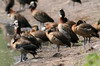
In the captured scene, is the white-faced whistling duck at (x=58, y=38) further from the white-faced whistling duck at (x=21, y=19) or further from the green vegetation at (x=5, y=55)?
the white-faced whistling duck at (x=21, y=19)

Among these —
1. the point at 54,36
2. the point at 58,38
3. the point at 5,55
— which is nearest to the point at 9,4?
the point at 5,55

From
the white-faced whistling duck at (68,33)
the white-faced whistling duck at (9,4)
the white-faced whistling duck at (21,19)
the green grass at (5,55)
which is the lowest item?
the green grass at (5,55)

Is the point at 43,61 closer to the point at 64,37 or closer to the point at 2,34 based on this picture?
the point at 64,37

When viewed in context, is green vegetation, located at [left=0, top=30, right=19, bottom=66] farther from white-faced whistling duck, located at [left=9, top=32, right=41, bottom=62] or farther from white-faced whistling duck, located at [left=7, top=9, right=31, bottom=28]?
white-faced whistling duck, located at [left=7, top=9, right=31, bottom=28]

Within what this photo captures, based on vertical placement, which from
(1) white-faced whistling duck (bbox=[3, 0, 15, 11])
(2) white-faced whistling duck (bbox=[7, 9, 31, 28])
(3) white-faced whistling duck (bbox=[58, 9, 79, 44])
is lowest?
(3) white-faced whistling duck (bbox=[58, 9, 79, 44])

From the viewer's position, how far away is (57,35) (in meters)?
12.8

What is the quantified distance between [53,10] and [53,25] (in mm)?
6668

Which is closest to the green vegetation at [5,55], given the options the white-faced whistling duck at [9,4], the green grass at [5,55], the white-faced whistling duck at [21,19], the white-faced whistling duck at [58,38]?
the green grass at [5,55]

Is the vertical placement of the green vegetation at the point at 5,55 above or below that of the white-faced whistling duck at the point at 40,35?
below

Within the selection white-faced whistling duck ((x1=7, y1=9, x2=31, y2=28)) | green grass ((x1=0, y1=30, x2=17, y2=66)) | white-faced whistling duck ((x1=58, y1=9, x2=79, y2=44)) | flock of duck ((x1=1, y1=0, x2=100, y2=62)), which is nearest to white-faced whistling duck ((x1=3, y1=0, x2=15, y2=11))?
white-faced whistling duck ((x1=7, y1=9, x2=31, y2=28))

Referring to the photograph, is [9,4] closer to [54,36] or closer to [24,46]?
[54,36]

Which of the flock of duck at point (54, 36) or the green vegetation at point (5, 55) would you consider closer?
the flock of duck at point (54, 36)

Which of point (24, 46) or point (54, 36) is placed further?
point (54, 36)

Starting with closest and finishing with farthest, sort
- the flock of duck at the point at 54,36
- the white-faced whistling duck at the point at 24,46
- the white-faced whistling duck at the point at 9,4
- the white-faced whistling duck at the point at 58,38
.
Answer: the white-faced whistling duck at the point at 24,46 → the flock of duck at the point at 54,36 → the white-faced whistling duck at the point at 58,38 → the white-faced whistling duck at the point at 9,4
